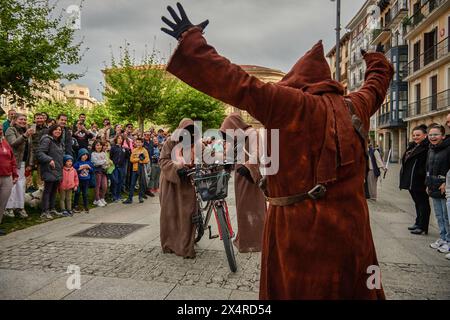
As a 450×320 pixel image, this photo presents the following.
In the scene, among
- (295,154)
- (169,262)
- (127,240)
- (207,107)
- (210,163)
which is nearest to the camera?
(295,154)

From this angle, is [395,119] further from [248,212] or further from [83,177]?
[248,212]

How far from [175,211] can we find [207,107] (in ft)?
119

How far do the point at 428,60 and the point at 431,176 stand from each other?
96.2 feet

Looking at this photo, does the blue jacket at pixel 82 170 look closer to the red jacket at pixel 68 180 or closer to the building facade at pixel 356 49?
the red jacket at pixel 68 180

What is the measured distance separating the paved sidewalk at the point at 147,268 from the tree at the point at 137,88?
16.9 m

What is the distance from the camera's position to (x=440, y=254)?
16.5 feet

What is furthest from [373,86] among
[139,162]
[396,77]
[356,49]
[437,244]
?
[356,49]

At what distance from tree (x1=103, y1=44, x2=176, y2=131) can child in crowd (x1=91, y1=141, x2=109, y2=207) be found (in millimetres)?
12830

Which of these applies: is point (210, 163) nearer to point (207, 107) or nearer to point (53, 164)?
point (53, 164)

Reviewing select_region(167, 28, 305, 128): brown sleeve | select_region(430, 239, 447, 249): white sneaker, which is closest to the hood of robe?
select_region(167, 28, 305, 128): brown sleeve

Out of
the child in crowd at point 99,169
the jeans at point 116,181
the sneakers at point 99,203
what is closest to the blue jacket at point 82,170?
the child in crowd at point 99,169

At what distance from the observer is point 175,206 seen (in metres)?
5.18

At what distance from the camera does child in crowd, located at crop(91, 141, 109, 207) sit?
9.28 meters
